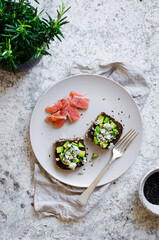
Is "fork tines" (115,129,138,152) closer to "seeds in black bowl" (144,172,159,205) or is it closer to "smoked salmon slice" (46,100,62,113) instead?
"seeds in black bowl" (144,172,159,205)

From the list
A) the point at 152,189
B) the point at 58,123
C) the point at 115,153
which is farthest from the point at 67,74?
the point at 152,189

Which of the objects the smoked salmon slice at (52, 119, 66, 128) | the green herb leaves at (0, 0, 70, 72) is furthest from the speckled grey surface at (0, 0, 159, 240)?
the green herb leaves at (0, 0, 70, 72)

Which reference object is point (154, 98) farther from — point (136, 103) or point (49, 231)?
point (49, 231)

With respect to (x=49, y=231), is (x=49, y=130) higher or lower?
higher

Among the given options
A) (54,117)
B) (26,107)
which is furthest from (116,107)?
(26,107)

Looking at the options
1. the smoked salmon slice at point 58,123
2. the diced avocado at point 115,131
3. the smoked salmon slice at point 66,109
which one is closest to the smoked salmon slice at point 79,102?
the smoked salmon slice at point 66,109

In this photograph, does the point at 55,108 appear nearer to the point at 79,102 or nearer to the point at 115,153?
the point at 79,102
